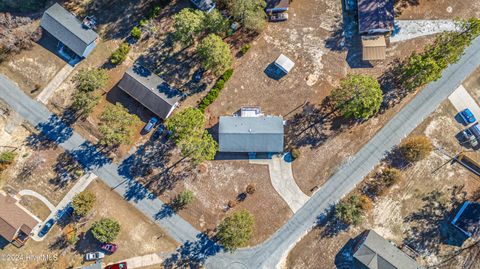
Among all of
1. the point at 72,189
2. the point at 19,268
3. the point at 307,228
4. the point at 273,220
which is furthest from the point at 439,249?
the point at 19,268

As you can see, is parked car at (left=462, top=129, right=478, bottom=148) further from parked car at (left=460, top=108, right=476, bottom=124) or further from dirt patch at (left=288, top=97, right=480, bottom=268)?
parked car at (left=460, top=108, right=476, bottom=124)

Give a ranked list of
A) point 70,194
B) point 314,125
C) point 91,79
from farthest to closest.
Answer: point 314,125 < point 70,194 < point 91,79

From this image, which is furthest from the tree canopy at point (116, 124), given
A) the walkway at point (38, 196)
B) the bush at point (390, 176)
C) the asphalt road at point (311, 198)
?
the bush at point (390, 176)

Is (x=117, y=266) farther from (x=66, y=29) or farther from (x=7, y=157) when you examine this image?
(x=66, y=29)

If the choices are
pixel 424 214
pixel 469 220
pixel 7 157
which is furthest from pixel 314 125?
pixel 7 157

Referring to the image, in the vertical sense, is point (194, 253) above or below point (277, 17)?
below

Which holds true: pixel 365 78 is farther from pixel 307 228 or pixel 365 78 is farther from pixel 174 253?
pixel 174 253

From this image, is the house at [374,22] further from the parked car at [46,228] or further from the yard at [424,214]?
the parked car at [46,228]
